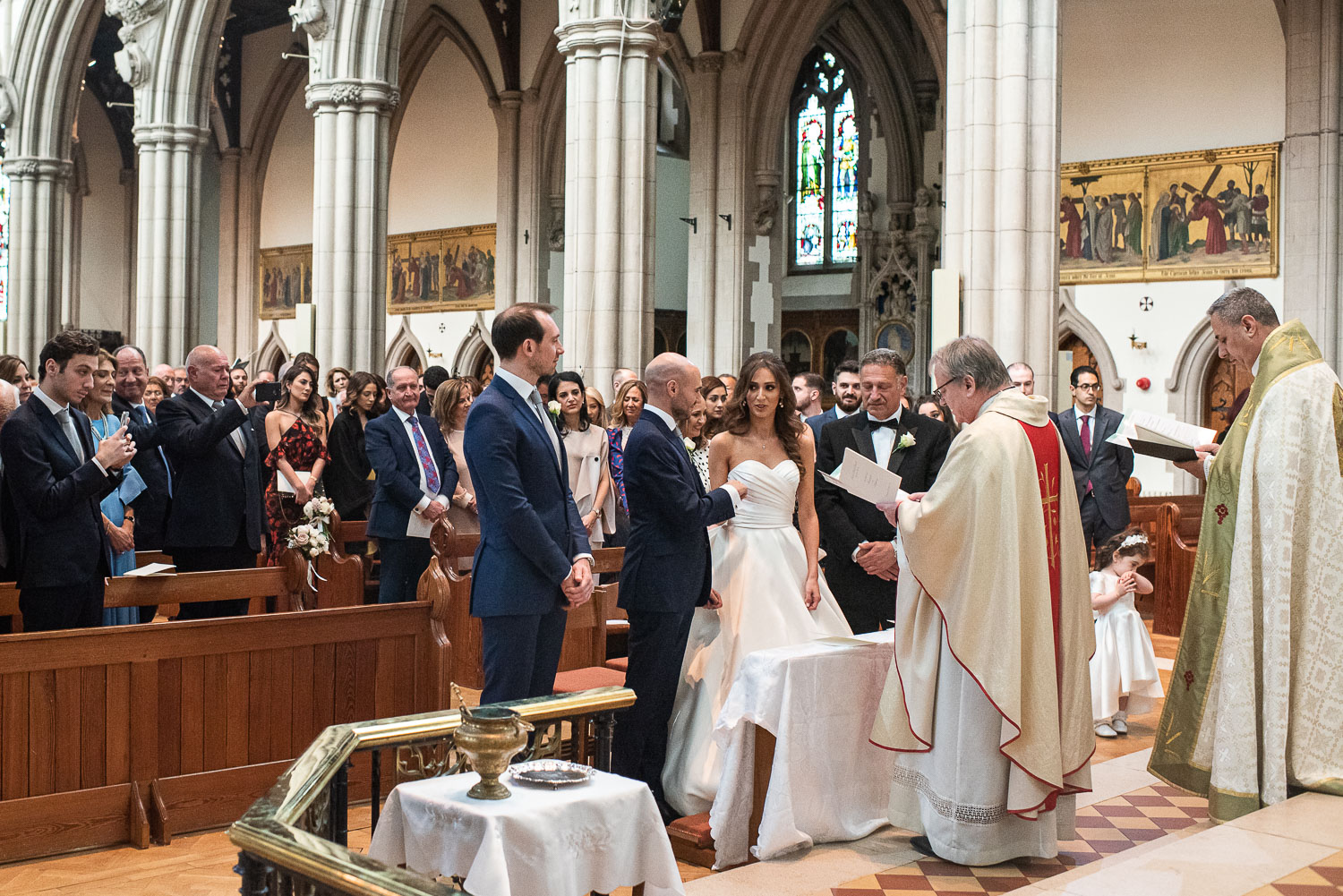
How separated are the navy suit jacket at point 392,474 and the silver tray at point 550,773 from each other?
12.6ft

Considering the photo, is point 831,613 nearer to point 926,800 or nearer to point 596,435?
point 926,800

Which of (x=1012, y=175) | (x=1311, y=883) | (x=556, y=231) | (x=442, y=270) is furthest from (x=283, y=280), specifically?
(x=1311, y=883)

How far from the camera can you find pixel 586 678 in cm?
522

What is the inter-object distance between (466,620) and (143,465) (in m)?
2.17

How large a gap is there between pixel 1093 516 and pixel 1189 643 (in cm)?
397

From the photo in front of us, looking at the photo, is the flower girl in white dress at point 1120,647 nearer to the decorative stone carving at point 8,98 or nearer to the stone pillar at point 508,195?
the stone pillar at point 508,195

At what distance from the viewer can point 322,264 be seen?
45.0 ft

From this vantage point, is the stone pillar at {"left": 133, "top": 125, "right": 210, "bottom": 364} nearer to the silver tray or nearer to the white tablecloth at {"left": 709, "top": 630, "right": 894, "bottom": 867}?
the white tablecloth at {"left": 709, "top": 630, "right": 894, "bottom": 867}

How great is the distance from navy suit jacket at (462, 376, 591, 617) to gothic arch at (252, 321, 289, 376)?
21.8 meters

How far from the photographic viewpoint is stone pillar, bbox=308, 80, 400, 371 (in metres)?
13.6

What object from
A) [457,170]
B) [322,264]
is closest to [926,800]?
[322,264]

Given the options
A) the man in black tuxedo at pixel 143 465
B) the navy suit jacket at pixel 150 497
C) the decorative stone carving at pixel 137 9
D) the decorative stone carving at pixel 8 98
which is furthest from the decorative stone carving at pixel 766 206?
the navy suit jacket at pixel 150 497

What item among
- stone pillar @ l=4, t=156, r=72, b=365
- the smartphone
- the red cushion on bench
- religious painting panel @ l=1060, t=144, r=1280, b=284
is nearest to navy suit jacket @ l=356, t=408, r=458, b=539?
the red cushion on bench

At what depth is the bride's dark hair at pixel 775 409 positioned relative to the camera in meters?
4.97
